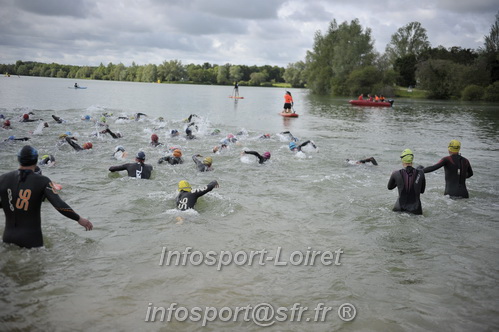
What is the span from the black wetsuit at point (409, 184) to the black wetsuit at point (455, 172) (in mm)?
1027

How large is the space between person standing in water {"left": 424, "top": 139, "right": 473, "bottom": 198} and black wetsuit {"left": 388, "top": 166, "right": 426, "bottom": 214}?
1075 mm

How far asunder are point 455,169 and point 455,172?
0.44ft

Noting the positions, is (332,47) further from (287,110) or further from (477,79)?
(287,110)

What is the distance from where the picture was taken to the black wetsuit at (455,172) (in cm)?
898

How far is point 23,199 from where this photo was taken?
522 centimetres

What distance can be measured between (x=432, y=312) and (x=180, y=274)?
3812mm

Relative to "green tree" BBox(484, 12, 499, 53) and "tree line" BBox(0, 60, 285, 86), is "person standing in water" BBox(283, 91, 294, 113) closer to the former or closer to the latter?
"green tree" BBox(484, 12, 499, 53)

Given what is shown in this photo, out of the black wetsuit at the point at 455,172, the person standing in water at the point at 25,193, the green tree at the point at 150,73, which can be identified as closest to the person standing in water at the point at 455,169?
the black wetsuit at the point at 455,172

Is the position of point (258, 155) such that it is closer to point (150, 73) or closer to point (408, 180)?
point (408, 180)

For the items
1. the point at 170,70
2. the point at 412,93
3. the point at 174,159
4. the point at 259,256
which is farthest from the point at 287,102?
the point at 170,70

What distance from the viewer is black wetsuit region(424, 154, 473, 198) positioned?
8977 mm

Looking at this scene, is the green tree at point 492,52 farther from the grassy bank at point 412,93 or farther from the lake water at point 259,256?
the lake water at point 259,256

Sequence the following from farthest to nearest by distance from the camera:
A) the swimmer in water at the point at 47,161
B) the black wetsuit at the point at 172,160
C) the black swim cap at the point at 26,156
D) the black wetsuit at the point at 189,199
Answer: the black wetsuit at the point at 172,160, the swimmer in water at the point at 47,161, the black wetsuit at the point at 189,199, the black swim cap at the point at 26,156

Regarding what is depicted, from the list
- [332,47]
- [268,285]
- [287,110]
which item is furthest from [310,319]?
[332,47]
